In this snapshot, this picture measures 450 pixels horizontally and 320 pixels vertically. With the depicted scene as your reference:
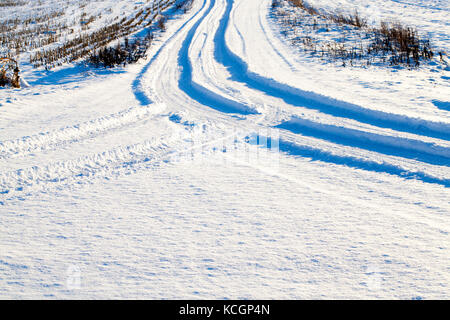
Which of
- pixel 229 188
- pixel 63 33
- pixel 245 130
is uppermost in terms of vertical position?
pixel 63 33

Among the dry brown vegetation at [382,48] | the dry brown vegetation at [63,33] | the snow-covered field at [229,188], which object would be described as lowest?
the snow-covered field at [229,188]

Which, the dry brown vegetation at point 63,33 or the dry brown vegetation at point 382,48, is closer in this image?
the dry brown vegetation at point 382,48

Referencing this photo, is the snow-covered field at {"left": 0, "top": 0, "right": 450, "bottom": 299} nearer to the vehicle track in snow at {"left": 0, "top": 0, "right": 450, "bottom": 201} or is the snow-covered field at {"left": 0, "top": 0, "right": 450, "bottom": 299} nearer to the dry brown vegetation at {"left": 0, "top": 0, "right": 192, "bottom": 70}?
the vehicle track in snow at {"left": 0, "top": 0, "right": 450, "bottom": 201}

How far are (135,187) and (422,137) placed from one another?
3846 mm

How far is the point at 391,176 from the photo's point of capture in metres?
3.88

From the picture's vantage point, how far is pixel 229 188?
3.76 metres

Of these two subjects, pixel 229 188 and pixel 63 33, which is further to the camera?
pixel 63 33

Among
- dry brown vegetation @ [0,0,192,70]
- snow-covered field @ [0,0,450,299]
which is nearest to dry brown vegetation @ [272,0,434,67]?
snow-covered field @ [0,0,450,299]

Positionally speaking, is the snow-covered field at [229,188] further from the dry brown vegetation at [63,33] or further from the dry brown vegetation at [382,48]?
the dry brown vegetation at [63,33]

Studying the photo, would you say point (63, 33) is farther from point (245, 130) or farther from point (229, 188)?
point (229, 188)

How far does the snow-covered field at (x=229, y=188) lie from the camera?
250cm

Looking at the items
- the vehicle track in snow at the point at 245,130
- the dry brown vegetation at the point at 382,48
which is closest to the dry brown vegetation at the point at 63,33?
the vehicle track in snow at the point at 245,130

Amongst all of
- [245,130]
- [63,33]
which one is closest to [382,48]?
[245,130]

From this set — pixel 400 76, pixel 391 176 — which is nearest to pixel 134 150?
pixel 391 176
